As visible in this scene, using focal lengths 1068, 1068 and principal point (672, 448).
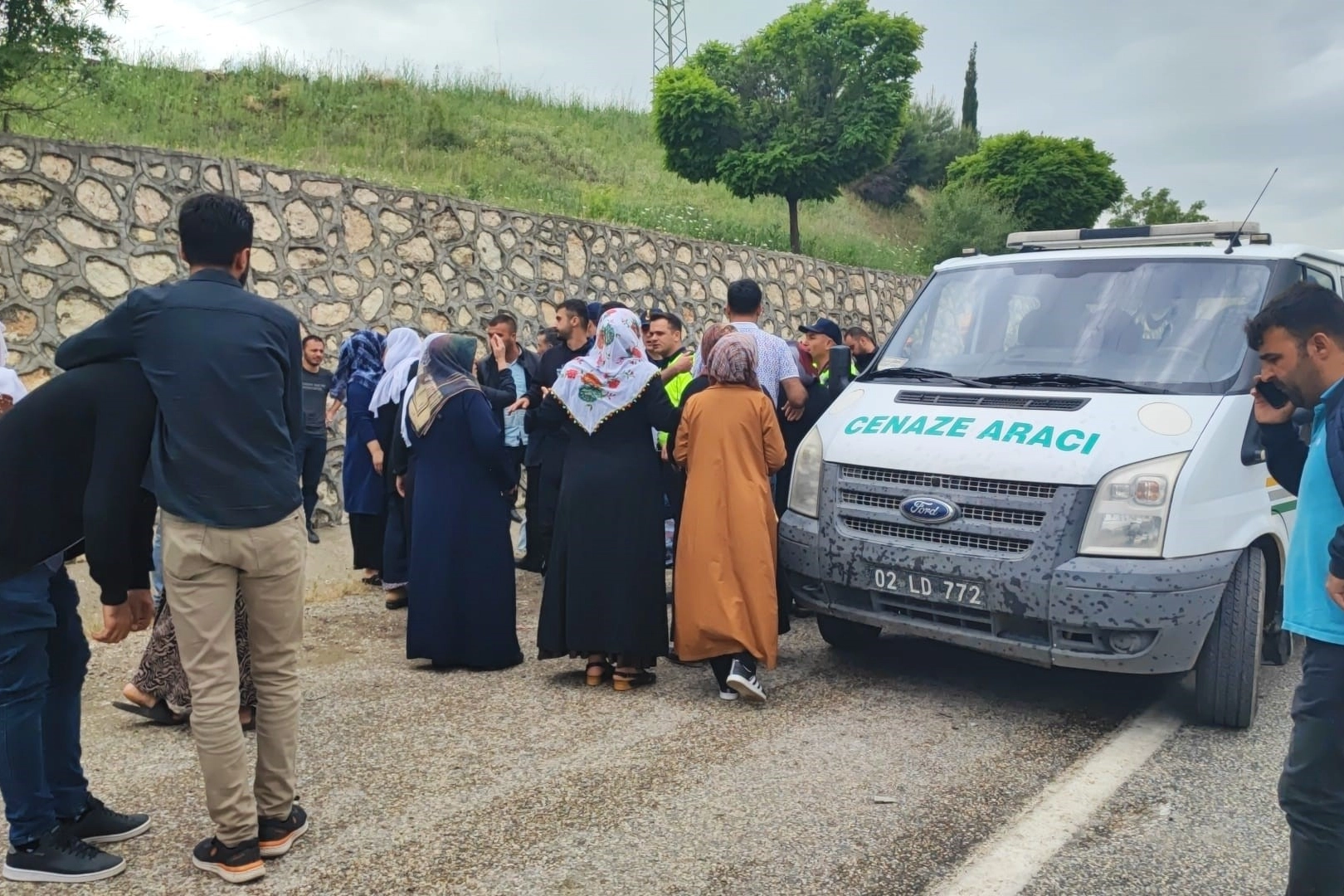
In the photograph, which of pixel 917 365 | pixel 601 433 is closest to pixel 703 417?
pixel 601 433

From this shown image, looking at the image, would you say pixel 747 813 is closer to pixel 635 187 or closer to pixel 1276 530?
pixel 1276 530

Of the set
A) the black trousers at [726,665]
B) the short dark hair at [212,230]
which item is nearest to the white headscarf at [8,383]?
the short dark hair at [212,230]

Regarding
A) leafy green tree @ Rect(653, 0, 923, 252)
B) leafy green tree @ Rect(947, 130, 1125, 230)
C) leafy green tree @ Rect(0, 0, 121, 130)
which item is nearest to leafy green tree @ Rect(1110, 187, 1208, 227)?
leafy green tree @ Rect(947, 130, 1125, 230)

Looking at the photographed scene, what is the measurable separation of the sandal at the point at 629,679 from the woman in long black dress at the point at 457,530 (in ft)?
2.23

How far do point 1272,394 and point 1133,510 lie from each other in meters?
1.41

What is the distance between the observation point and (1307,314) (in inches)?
116

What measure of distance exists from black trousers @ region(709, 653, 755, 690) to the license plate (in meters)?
0.74

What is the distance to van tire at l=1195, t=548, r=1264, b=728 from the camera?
470 cm

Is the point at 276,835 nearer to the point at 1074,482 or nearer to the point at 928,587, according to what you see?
the point at 928,587

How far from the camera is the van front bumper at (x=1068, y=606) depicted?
177 inches

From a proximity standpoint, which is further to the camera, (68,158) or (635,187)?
(635,187)

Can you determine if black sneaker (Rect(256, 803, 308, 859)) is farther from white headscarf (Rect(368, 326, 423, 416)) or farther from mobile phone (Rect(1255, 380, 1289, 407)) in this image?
white headscarf (Rect(368, 326, 423, 416))

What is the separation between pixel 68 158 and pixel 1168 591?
27.8ft

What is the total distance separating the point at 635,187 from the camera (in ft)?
66.2
